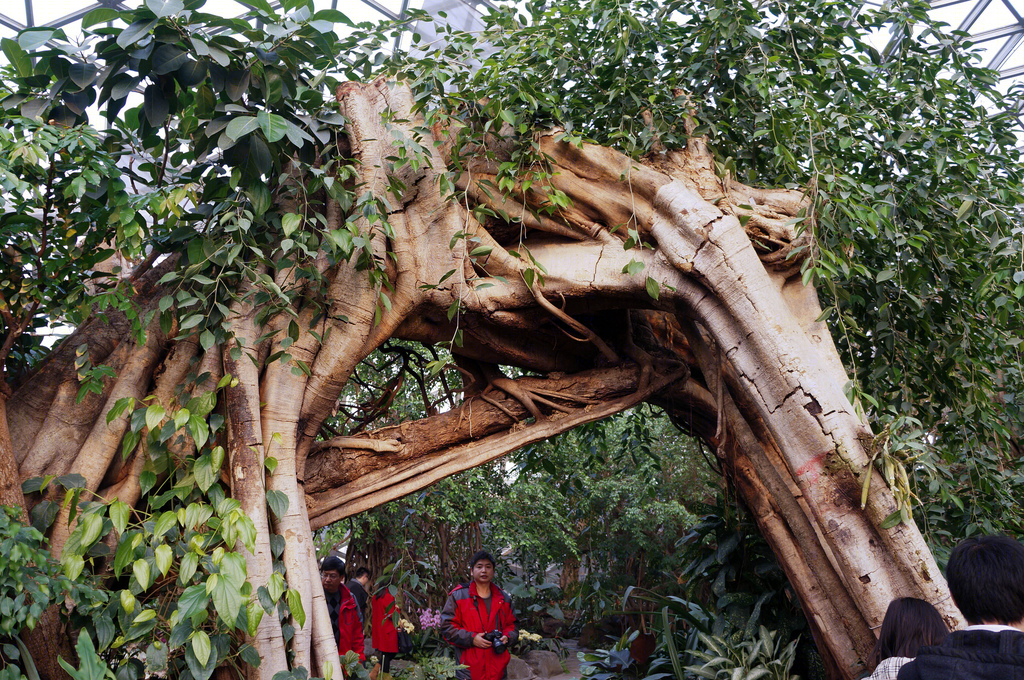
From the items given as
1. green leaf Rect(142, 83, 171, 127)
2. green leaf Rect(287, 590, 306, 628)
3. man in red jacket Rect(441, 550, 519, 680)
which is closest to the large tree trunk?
green leaf Rect(287, 590, 306, 628)

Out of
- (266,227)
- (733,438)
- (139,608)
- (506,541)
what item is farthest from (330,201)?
(506,541)

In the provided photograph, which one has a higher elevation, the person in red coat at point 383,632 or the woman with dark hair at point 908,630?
the person in red coat at point 383,632

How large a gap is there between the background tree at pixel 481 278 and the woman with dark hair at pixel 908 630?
15.2 inches

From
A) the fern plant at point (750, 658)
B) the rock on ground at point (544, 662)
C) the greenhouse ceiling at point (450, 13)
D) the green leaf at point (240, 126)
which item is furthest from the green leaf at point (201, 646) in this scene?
the rock on ground at point (544, 662)

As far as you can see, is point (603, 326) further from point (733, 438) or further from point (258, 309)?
point (258, 309)

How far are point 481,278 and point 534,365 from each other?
809mm

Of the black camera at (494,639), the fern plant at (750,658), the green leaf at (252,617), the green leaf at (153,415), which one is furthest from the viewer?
the black camera at (494,639)

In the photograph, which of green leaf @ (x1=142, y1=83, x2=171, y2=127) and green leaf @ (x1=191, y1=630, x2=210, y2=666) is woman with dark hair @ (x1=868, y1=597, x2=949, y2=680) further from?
green leaf @ (x1=142, y1=83, x2=171, y2=127)

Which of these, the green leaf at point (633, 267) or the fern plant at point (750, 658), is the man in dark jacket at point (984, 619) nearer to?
the green leaf at point (633, 267)

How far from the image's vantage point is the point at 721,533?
4.53m

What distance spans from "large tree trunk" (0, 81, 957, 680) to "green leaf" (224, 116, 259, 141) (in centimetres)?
58

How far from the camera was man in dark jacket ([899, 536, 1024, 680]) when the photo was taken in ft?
4.92

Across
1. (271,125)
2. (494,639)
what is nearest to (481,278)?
(271,125)

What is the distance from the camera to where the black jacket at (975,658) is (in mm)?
1487
